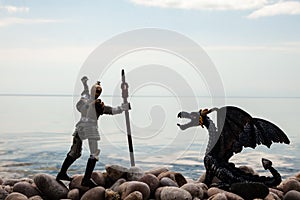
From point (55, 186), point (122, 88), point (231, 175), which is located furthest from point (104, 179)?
point (231, 175)

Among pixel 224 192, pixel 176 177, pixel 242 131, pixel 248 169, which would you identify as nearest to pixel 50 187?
pixel 176 177

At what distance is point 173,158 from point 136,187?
53cm

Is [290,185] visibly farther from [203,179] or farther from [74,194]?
[74,194]

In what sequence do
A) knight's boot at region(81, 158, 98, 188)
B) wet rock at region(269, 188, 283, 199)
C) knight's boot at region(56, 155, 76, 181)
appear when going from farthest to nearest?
wet rock at region(269, 188, 283, 199) < knight's boot at region(56, 155, 76, 181) < knight's boot at region(81, 158, 98, 188)

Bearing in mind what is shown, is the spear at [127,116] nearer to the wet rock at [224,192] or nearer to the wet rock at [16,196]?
the wet rock at [224,192]

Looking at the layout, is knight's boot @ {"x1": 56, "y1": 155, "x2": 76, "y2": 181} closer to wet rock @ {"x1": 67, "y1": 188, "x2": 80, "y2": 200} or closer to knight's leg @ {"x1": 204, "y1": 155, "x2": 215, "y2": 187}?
wet rock @ {"x1": 67, "y1": 188, "x2": 80, "y2": 200}

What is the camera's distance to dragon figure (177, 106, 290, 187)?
4.51 m

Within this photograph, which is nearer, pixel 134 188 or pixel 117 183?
pixel 134 188

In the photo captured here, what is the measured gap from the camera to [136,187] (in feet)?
13.5

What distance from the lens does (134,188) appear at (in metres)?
4.11

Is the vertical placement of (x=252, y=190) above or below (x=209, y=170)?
below

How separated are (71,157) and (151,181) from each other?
2.40ft

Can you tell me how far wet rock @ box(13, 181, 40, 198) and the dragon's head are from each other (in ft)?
4.70

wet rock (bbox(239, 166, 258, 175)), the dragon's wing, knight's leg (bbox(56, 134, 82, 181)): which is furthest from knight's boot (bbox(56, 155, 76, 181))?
wet rock (bbox(239, 166, 258, 175))
